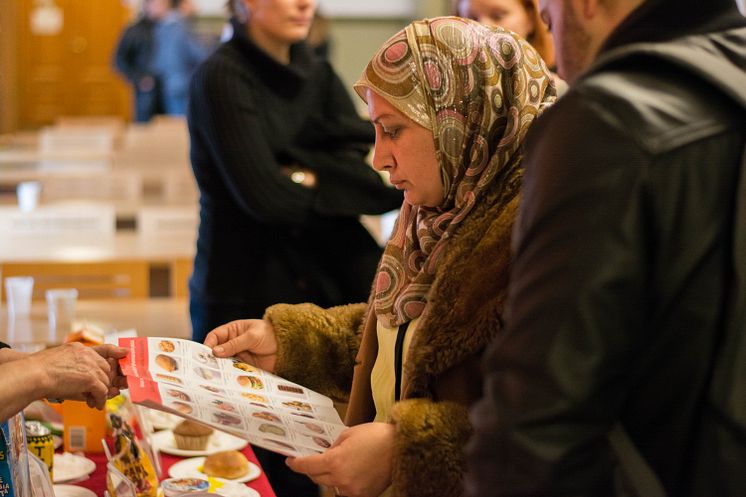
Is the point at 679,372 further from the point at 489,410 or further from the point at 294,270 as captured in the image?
the point at 294,270

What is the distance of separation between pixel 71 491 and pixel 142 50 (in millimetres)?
9658

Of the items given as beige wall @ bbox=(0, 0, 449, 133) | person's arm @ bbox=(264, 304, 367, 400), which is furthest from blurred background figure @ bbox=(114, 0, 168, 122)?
person's arm @ bbox=(264, 304, 367, 400)

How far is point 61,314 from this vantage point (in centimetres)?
295

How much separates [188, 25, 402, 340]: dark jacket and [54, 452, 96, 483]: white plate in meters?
0.72

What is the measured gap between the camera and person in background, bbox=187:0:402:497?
2662 mm

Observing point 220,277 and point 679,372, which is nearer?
point 679,372

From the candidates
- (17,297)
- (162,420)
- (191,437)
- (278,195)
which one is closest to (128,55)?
(17,297)

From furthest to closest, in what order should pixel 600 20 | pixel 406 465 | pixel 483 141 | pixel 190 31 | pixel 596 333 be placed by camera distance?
1. pixel 190 31
2. pixel 483 141
3. pixel 406 465
4. pixel 600 20
5. pixel 596 333

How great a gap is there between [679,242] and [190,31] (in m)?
10.7

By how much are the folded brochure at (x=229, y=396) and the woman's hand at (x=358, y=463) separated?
44 millimetres

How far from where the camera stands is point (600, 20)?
1.03 meters

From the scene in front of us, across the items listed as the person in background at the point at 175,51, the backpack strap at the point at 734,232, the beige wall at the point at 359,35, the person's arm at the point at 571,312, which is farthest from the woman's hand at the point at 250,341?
the beige wall at the point at 359,35

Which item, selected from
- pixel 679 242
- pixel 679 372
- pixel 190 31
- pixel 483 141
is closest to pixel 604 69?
pixel 679 242

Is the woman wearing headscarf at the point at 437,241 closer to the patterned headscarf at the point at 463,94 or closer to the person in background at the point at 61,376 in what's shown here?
the patterned headscarf at the point at 463,94
